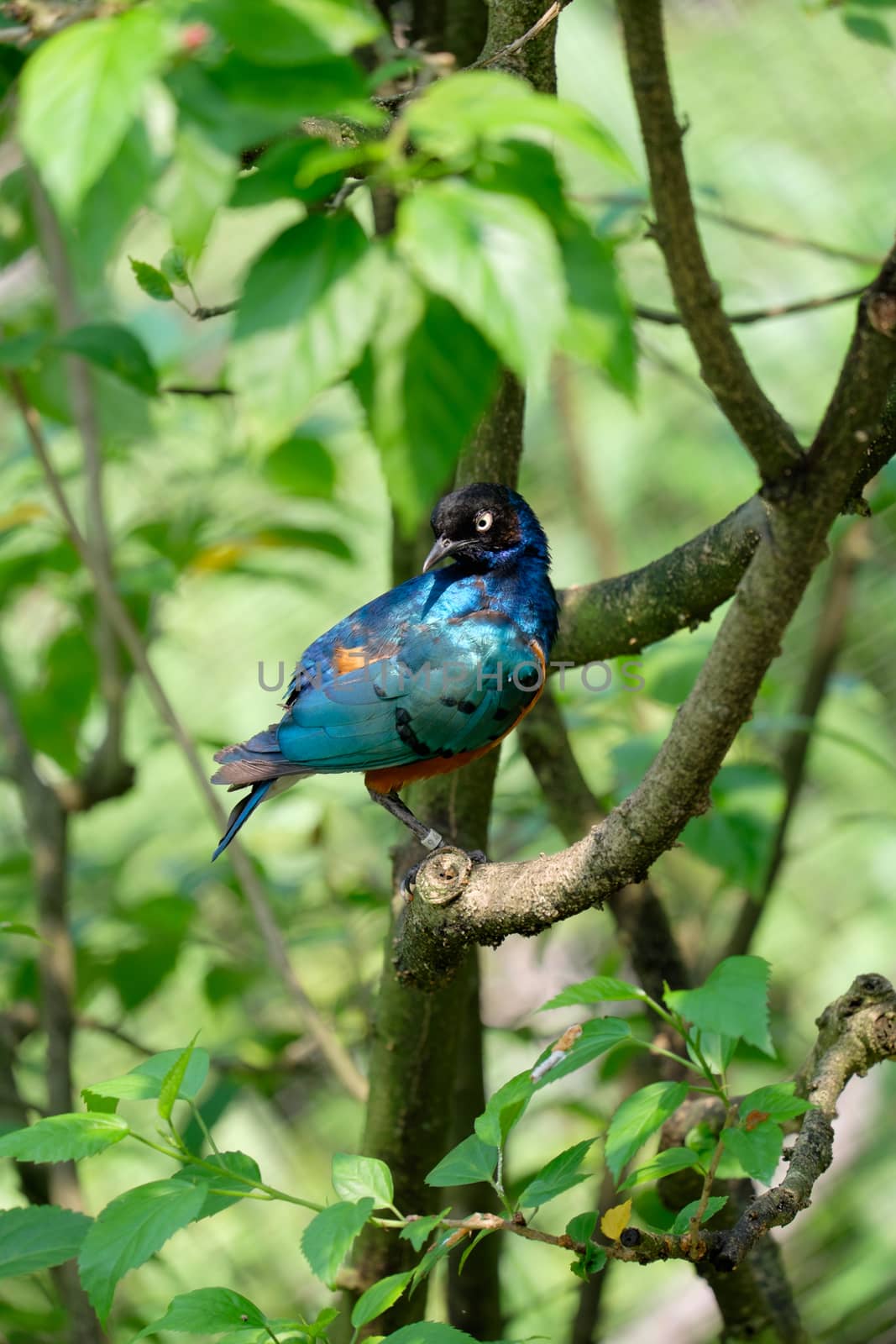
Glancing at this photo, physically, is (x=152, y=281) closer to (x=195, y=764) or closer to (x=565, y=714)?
(x=195, y=764)

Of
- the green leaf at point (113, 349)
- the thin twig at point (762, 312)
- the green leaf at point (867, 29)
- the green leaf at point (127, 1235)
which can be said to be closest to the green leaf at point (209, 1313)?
the green leaf at point (127, 1235)

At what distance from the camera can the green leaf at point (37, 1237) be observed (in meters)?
1.69

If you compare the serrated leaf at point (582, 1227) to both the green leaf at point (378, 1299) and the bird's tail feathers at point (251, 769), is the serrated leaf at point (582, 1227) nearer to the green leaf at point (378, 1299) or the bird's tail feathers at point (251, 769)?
the green leaf at point (378, 1299)

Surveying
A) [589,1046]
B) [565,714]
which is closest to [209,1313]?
[589,1046]

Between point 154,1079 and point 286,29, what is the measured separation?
1214 millimetres

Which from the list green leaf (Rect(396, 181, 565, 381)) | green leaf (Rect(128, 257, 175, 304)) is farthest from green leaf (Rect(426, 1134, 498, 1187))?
green leaf (Rect(128, 257, 175, 304))

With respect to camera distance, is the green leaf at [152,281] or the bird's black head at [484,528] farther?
the bird's black head at [484,528]

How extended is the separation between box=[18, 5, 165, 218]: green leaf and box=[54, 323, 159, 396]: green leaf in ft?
4.73

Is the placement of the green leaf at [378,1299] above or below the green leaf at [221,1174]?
below

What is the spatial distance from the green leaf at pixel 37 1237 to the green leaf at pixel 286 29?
145cm

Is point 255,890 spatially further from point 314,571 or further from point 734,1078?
point 314,571

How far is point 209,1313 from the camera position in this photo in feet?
4.76

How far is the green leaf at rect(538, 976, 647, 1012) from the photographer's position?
5.05ft

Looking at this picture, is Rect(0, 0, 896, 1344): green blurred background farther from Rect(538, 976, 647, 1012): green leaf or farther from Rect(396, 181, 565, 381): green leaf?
Rect(396, 181, 565, 381): green leaf
